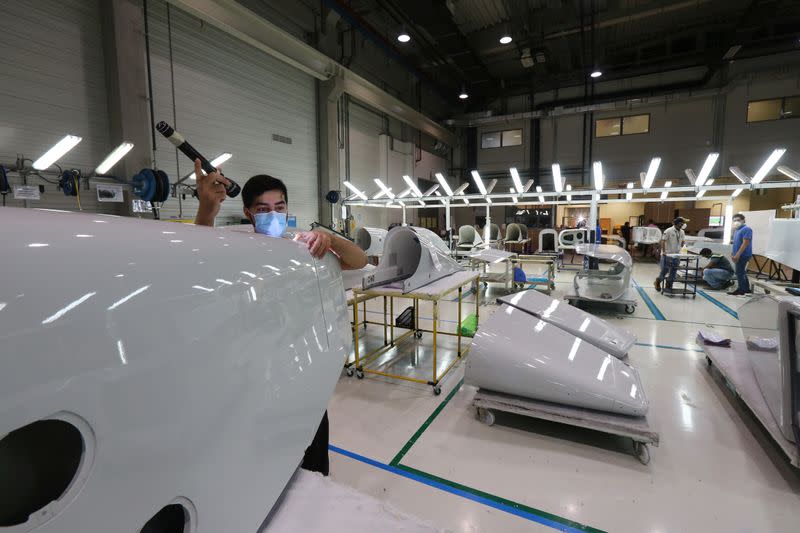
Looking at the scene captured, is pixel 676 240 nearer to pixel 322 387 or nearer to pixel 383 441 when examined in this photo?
pixel 383 441

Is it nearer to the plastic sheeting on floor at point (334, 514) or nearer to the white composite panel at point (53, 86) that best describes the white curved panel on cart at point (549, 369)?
the plastic sheeting on floor at point (334, 514)

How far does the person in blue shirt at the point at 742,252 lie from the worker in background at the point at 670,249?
0.96 meters

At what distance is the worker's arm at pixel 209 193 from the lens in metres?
1.54

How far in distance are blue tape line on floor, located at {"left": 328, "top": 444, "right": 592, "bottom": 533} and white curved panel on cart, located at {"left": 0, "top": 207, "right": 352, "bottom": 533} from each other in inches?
64.0

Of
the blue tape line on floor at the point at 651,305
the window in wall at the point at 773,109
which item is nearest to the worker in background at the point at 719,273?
the blue tape line on floor at the point at 651,305

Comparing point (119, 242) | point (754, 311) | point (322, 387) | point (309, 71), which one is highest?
point (309, 71)

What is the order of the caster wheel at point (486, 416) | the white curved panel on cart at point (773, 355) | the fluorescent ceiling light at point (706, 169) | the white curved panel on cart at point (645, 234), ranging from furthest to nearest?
the white curved panel on cart at point (645, 234) → the fluorescent ceiling light at point (706, 169) → the caster wheel at point (486, 416) → the white curved panel on cart at point (773, 355)

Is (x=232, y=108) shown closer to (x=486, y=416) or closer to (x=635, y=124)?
(x=486, y=416)

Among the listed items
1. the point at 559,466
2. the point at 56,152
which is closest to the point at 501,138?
the point at 56,152

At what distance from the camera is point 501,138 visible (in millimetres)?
17719

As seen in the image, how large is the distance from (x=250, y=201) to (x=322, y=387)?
36.5 inches

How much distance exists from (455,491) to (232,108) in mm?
8323

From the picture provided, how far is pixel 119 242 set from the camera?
0.61 m

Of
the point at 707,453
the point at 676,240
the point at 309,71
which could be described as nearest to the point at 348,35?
the point at 309,71
